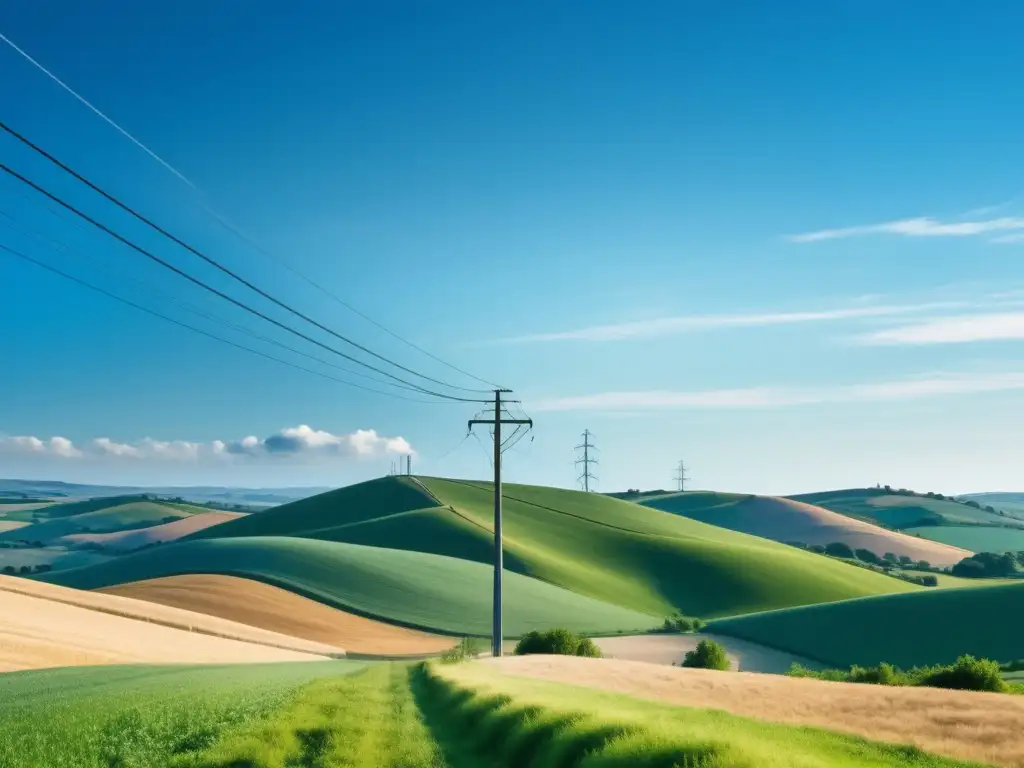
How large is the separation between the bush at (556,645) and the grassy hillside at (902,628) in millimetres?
40148

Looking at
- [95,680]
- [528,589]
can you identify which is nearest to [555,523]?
[528,589]

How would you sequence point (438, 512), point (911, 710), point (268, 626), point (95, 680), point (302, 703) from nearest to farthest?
point (911, 710) < point (302, 703) < point (95, 680) < point (268, 626) < point (438, 512)

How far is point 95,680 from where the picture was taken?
34.8 meters

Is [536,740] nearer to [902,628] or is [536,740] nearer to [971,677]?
[971,677]

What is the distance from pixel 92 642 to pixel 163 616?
945 inches

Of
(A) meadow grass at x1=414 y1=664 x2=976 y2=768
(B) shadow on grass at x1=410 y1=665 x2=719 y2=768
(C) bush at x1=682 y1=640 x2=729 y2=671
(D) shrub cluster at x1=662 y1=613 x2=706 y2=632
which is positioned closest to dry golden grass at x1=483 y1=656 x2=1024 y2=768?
(A) meadow grass at x1=414 y1=664 x2=976 y2=768

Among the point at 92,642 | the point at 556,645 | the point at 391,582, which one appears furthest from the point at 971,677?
the point at 391,582

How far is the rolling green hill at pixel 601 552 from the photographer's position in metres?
144

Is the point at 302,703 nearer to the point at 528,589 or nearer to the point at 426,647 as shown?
→ the point at 426,647

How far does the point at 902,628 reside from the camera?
332 ft

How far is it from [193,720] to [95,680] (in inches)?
572

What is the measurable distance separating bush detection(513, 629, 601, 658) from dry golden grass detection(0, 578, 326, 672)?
16719mm

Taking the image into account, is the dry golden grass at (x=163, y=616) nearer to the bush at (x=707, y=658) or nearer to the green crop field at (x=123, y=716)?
the bush at (x=707, y=658)

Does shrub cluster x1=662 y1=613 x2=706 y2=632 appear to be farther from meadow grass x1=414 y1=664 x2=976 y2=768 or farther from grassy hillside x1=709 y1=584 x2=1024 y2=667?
meadow grass x1=414 y1=664 x2=976 y2=768
